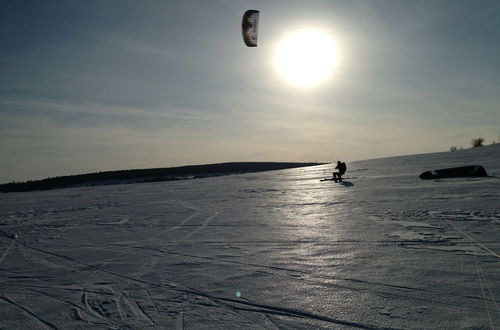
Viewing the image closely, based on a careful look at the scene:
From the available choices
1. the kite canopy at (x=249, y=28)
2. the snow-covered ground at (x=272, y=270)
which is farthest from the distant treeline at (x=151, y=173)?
the snow-covered ground at (x=272, y=270)

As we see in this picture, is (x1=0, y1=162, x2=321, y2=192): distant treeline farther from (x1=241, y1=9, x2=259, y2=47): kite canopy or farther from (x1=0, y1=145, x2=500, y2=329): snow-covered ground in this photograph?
(x1=0, y1=145, x2=500, y2=329): snow-covered ground

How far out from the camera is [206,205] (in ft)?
41.4

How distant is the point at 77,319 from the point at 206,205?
8.86m

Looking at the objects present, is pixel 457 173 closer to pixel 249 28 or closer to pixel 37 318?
pixel 249 28

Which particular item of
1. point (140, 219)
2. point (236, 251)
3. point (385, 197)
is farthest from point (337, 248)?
point (140, 219)

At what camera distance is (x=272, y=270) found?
4953mm

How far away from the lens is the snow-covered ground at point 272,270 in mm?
3531

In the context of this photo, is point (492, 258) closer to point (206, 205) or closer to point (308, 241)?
point (308, 241)

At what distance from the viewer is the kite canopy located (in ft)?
44.5

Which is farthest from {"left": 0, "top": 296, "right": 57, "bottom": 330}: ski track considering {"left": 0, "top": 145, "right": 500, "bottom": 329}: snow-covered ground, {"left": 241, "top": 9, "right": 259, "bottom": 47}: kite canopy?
{"left": 241, "top": 9, "right": 259, "bottom": 47}: kite canopy

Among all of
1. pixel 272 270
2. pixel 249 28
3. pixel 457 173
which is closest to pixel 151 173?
pixel 249 28

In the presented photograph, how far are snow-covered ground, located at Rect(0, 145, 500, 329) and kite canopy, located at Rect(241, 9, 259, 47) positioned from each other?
24.4ft

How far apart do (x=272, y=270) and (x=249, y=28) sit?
11230 mm

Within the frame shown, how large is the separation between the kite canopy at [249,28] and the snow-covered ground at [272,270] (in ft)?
24.4
